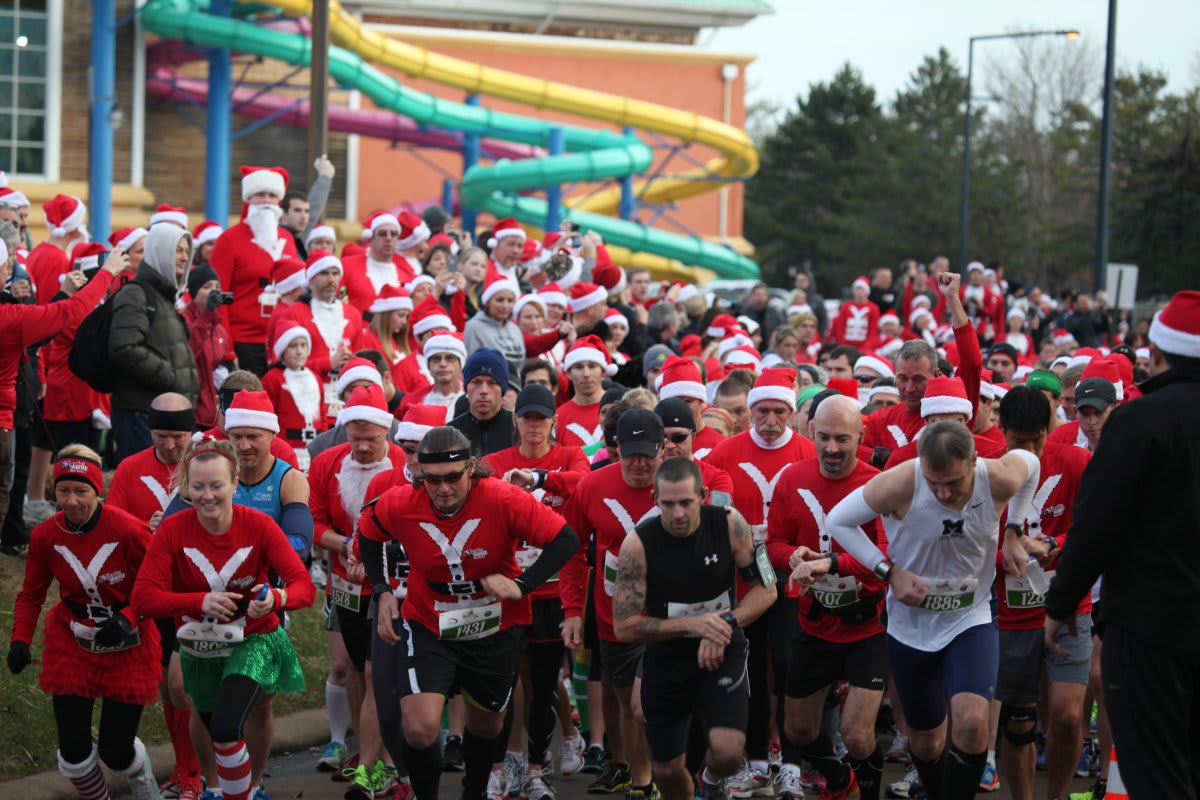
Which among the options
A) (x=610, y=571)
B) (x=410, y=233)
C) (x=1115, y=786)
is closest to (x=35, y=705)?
(x=610, y=571)

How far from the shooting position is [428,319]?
12.6 metres

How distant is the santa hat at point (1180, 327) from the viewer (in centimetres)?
598

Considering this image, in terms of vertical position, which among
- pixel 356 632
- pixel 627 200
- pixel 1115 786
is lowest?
pixel 356 632

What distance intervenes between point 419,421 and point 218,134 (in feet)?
71.0

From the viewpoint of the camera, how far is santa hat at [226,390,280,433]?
887cm

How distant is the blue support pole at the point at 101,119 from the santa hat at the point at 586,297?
12886mm

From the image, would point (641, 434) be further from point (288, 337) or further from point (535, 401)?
point (288, 337)

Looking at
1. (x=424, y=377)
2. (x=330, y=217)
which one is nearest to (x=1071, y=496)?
(x=424, y=377)

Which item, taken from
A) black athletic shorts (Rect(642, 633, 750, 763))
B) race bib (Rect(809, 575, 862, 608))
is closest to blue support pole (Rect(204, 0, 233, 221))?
race bib (Rect(809, 575, 862, 608))

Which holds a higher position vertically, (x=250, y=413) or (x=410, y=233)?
(x=410, y=233)

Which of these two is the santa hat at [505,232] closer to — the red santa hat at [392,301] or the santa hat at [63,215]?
the red santa hat at [392,301]

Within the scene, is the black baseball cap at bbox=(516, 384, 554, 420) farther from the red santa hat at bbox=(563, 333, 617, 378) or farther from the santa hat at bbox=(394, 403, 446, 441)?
the red santa hat at bbox=(563, 333, 617, 378)

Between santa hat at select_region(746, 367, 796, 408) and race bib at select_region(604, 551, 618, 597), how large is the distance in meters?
1.46

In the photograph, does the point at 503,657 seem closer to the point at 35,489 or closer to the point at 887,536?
the point at 887,536
